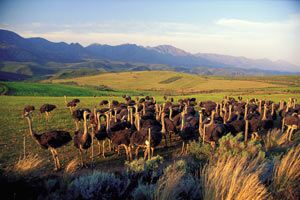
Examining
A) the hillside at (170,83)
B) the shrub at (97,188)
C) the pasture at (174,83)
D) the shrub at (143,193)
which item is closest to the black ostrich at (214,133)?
the shrub at (97,188)

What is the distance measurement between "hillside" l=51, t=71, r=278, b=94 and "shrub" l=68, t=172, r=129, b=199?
240 ft

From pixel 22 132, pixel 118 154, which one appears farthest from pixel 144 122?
pixel 22 132

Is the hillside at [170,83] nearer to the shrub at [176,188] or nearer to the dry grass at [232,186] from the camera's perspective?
the shrub at [176,188]

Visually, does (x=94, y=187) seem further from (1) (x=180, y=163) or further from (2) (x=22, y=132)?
(2) (x=22, y=132)

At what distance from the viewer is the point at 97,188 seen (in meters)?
6.04

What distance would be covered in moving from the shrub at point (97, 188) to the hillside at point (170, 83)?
73.2 meters

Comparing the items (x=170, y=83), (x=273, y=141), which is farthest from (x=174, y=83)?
(x=273, y=141)

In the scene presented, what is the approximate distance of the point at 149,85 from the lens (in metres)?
99.9

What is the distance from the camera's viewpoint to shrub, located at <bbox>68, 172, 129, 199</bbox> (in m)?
5.89

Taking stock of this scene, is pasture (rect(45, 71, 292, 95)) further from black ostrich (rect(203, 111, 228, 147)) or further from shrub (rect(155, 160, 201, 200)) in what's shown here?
shrub (rect(155, 160, 201, 200))

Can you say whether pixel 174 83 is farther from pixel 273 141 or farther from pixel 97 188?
pixel 97 188

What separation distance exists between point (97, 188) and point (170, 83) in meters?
95.6

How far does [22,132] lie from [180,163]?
1737 cm

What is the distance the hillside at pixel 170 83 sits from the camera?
3287 inches
